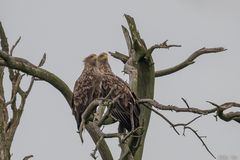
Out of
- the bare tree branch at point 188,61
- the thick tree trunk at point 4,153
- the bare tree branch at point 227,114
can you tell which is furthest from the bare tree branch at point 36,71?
the bare tree branch at point 227,114

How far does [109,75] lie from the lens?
1248cm

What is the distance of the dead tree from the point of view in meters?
10.5

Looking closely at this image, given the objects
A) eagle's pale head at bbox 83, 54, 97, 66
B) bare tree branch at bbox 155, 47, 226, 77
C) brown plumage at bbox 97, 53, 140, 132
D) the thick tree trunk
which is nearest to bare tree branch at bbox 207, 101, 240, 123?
brown plumage at bbox 97, 53, 140, 132

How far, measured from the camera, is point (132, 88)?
1270 centimetres

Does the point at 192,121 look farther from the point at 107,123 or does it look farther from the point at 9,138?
the point at 9,138

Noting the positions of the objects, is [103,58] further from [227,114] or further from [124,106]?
[227,114]

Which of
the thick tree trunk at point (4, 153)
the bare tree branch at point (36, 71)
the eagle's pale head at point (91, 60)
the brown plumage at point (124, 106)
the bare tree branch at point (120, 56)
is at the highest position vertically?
the bare tree branch at point (120, 56)

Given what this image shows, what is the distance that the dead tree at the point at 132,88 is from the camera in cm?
1053

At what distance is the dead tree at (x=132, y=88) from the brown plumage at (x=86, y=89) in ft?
0.76

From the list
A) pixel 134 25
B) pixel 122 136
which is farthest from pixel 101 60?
pixel 122 136

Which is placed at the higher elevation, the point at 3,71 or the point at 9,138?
the point at 3,71

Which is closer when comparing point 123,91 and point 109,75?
point 123,91

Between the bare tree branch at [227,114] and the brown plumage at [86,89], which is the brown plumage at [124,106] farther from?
the bare tree branch at [227,114]

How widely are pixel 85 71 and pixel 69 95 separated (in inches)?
26.2
